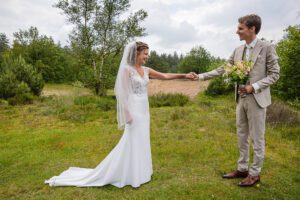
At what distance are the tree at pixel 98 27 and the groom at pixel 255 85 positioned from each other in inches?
486

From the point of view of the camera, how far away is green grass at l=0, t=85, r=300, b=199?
4387mm

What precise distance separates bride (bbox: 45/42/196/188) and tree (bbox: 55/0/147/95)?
11.8 metres

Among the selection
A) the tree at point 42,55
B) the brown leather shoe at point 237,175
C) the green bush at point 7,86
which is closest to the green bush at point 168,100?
the green bush at point 7,86

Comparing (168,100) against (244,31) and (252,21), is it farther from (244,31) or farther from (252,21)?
(252,21)

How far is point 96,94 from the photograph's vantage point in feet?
54.6

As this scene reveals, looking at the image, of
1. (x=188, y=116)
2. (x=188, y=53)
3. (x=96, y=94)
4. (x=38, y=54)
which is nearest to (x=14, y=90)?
(x=96, y=94)

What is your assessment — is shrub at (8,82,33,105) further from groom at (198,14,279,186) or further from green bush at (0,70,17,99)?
groom at (198,14,279,186)

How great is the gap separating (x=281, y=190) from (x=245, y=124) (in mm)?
1267

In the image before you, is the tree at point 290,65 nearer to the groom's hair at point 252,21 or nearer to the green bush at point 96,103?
the green bush at point 96,103

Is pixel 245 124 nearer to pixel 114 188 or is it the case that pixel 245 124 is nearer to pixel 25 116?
pixel 114 188

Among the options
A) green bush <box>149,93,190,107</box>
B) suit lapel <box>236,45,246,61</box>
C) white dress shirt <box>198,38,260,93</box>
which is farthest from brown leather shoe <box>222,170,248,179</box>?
green bush <box>149,93,190,107</box>

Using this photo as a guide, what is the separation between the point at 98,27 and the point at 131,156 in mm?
12771

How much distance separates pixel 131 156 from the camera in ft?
14.8

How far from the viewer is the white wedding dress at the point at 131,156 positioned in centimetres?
450
